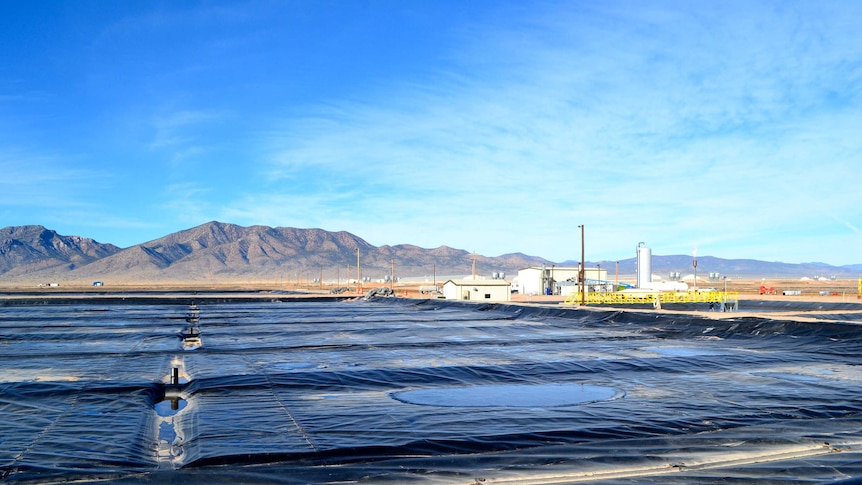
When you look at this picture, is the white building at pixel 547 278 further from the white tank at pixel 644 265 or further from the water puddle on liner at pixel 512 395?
the water puddle on liner at pixel 512 395

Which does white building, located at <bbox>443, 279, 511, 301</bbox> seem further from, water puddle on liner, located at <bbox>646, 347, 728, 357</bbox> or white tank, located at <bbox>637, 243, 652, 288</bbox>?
water puddle on liner, located at <bbox>646, 347, 728, 357</bbox>

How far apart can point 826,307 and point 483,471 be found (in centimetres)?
4717

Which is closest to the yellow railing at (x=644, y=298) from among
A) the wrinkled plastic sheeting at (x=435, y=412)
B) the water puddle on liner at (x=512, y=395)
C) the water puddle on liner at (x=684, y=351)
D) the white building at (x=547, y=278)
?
the white building at (x=547, y=278)

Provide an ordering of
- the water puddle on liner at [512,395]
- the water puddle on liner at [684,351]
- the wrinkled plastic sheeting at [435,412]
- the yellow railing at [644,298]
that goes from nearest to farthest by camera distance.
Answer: the wrinkled plastic sheeting at [435,412] → the water puddle on liner at [512,395] → the water puddle on liner at [684,351] → the yellow railing at [644,298]

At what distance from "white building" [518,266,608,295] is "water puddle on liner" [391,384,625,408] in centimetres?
6416

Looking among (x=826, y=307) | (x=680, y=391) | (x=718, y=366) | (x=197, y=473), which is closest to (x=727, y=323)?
(x=718, y=366)

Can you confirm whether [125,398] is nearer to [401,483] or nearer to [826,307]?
[401,483]

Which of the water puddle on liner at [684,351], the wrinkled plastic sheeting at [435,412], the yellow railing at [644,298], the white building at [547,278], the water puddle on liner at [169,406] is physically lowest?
the water puddle on liner at [169,406]

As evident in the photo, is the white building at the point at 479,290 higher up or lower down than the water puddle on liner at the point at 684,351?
higher up

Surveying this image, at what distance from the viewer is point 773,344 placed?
20547 mm

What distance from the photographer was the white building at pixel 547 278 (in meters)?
78.1

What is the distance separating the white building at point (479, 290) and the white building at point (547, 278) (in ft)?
43.0

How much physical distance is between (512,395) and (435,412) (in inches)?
94.7

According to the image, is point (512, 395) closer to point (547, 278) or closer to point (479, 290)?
point (479, 290)
